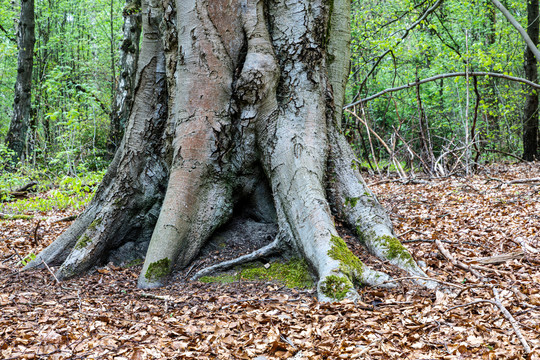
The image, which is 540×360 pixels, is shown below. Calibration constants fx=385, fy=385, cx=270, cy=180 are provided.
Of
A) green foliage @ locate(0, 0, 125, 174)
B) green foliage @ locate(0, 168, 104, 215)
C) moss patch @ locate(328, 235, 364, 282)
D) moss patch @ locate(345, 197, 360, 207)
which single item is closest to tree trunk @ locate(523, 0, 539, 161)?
moss patch @ locate(345, 197, 360, 207)

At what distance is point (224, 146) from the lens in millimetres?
3855

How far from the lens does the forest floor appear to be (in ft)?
7.34

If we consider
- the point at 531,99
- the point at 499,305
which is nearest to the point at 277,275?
the point at 499,305

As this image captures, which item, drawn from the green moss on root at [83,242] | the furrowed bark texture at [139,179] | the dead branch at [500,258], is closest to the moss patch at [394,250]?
the dead branch at [500,258]

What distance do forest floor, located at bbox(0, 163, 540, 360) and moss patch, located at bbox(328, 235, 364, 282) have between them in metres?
0.19

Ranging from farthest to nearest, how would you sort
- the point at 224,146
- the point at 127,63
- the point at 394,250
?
the point at 127,63, the point at 224,146, the point at 394,250

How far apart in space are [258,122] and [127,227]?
6.03 ft

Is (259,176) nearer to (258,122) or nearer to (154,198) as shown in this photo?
(258,122)

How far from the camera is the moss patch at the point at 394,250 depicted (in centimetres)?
338

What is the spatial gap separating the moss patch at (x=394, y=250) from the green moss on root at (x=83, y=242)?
292 centimetres

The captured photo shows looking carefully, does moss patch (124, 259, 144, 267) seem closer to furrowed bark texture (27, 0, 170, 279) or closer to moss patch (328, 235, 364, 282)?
furrowed bark texture (27, 0, 170, 279)

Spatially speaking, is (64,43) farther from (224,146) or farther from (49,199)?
(224,146)

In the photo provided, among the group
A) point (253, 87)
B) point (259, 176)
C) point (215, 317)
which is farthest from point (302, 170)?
point (215, 317)

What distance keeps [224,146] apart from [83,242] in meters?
1.76
